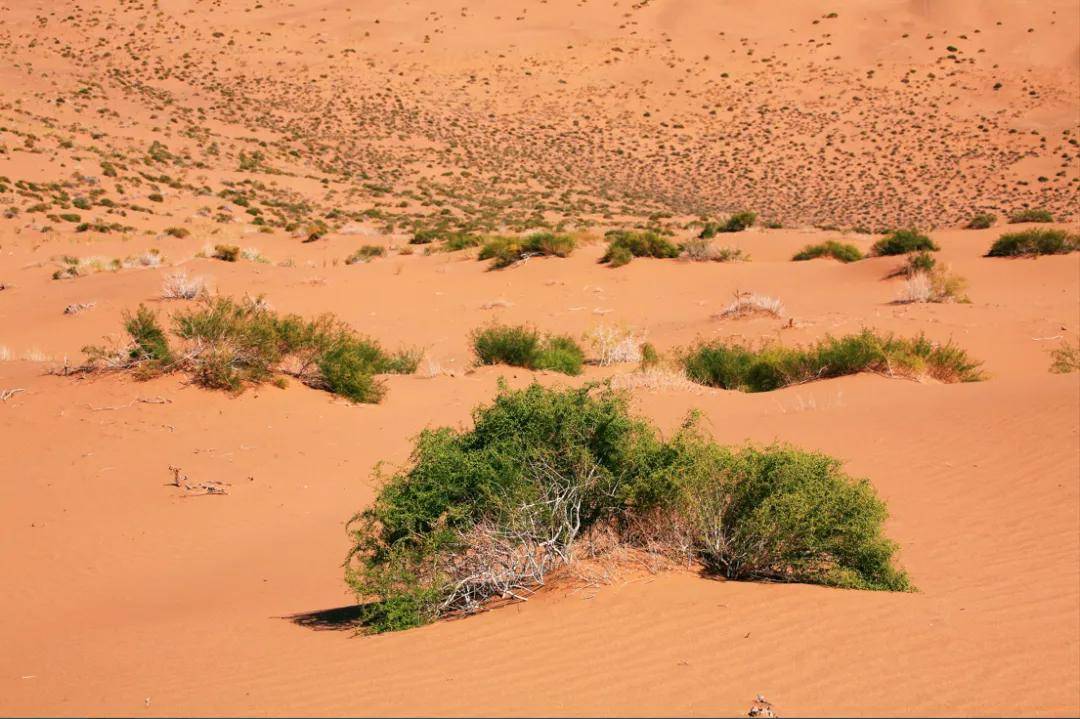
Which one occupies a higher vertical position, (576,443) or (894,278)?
(576,443)

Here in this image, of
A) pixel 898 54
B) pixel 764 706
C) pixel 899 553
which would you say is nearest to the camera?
pixel 764 706

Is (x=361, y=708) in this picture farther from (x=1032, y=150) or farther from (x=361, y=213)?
(x=1032, y=150)

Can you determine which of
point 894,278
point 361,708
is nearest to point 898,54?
point 894,278

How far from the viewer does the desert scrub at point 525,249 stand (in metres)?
27.2

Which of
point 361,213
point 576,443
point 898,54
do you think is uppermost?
point 898,54

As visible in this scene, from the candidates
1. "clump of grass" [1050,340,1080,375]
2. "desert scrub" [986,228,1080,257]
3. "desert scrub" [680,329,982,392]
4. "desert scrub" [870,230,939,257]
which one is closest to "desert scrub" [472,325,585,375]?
"desert scrub" [680,329,982,392]

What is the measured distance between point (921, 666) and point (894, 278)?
20210 mm

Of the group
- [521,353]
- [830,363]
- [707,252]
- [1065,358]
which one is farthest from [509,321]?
[1065,358]

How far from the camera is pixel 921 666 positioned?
522cm

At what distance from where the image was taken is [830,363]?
603 inches

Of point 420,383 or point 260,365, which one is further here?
point 420,383

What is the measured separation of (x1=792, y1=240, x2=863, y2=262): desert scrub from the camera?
2738 centimetres

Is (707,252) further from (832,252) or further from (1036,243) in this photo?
(1036,243)

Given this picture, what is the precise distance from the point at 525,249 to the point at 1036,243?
45.2ft
